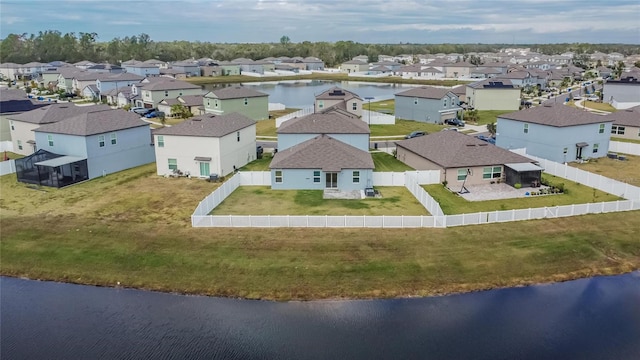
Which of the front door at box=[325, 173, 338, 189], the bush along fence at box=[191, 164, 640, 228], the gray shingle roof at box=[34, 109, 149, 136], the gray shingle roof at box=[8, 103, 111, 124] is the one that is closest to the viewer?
the bush along fence at box=[191, 164, 640, 228]

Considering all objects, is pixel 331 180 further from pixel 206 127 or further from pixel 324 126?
pixel 206 127

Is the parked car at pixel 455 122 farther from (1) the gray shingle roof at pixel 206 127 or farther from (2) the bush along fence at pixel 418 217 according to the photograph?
(1) the gray shingle roof at pixel 206 127

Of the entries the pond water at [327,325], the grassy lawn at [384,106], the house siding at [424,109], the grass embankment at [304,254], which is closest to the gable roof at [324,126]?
the grass embankment at [304,254]

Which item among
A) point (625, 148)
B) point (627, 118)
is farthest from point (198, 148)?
point (627, 118)

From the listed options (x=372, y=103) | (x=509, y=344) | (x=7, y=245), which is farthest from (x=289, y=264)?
(x=372, y=103)

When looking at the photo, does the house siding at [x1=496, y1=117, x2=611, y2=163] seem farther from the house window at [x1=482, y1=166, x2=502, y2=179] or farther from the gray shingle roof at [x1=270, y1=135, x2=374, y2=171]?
the gray shingle roof at [x1=270, y1=135, x2=374, y2=171]

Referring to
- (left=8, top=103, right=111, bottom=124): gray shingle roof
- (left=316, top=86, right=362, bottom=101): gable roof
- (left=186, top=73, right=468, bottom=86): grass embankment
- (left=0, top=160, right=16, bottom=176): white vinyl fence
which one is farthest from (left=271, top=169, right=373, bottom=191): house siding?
(left=186, top=73, right=468, bottom=86): grass embankment

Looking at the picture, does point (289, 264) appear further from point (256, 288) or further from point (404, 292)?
point (404, 292)
